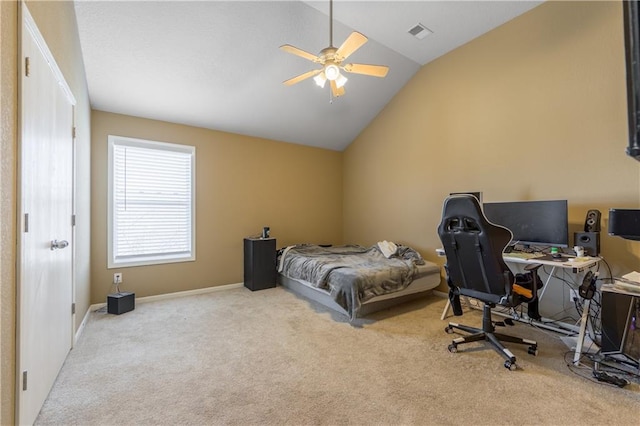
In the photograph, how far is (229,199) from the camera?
450cm

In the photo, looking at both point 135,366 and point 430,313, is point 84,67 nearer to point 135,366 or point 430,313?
point 135,366

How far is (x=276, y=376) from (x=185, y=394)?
0.59m

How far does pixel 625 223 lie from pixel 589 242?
14.2 inches

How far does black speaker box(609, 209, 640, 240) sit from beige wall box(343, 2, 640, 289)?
0.49m

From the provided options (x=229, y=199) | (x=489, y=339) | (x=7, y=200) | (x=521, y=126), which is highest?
(x=521, y=126)

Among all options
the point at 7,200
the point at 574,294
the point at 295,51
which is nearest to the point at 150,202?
the point at 7,200

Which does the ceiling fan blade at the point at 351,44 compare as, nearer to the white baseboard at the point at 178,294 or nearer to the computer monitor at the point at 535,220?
the computer monitor at the point at 535,220

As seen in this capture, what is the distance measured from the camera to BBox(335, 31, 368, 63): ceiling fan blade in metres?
2.15

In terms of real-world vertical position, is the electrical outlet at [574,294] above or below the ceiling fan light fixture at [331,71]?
below

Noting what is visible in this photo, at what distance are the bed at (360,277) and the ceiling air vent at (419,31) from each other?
267 cm

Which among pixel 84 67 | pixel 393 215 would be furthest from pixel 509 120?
pixel 84 67

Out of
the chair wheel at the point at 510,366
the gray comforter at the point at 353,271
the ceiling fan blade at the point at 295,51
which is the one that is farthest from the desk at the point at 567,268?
the ceiling fan blade at the point at 295,51

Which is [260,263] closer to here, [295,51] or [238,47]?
[238,47]

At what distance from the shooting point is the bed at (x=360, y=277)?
308cm
